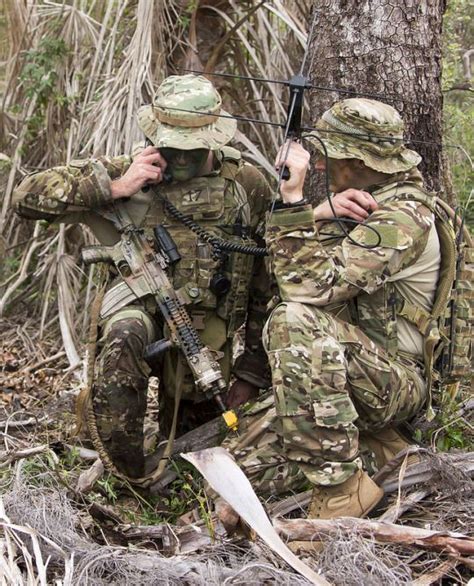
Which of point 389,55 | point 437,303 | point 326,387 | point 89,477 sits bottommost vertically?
point 89,477

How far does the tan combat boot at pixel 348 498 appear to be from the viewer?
10.9 ft

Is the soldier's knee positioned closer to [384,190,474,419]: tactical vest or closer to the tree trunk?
[384,190,474,419]: tactical vest

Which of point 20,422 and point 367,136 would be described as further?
point 20,422

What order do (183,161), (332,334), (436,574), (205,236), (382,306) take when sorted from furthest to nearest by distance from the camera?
(205,236)
(183,161)
(382,306)
(332,334)
(436,574)

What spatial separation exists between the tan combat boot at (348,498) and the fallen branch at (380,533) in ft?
0.94

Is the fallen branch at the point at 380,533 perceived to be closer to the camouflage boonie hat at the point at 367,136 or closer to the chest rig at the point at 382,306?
the chest rig at the point at 382,306

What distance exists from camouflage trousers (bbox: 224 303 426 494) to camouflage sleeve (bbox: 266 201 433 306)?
0.30 feet

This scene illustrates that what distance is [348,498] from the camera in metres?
3.33

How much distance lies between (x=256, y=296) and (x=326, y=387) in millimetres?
1019

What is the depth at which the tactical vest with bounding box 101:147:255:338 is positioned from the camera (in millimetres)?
4059

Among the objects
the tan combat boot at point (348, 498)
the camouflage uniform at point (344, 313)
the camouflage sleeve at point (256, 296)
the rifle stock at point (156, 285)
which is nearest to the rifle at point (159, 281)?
the rifle stock at point (156, 285)

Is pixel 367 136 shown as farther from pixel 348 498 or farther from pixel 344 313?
pixel 348 498

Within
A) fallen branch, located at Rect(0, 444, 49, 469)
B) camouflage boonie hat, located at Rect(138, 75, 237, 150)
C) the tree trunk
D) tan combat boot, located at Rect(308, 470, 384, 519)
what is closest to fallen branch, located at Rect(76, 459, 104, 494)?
fallen branch, located at Rect(0, 444, 49, 469)

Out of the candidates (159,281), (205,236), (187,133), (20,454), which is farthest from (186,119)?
(20,454)
